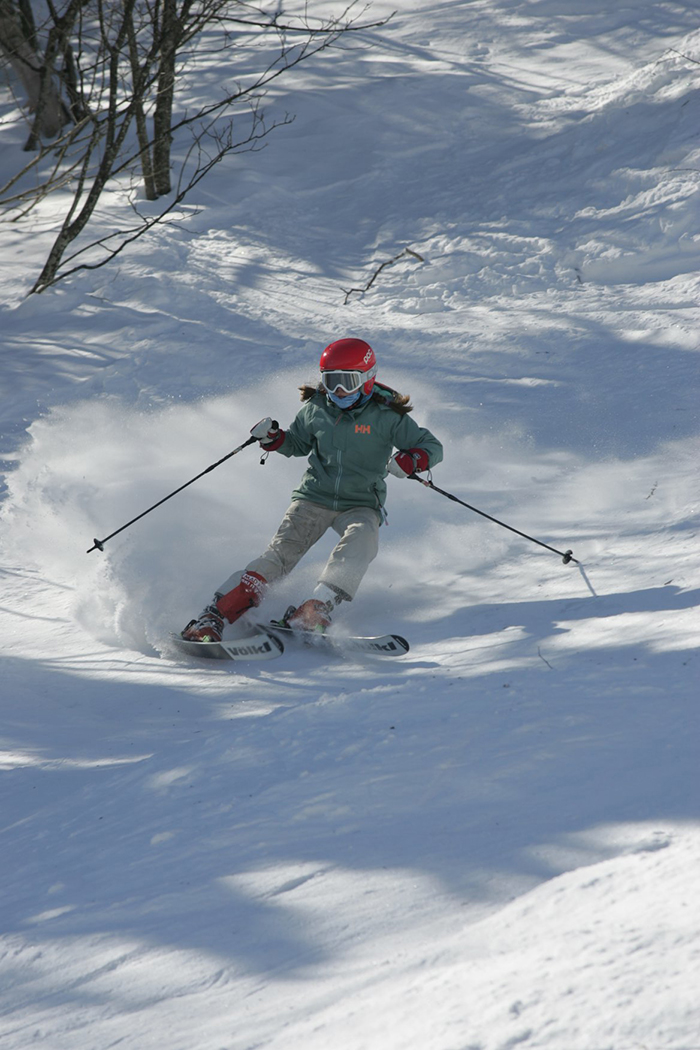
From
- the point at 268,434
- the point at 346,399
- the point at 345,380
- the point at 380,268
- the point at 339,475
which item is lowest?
the point at 339,475

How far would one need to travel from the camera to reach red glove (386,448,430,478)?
15.9 ft

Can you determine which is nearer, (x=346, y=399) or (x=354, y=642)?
(x=354, y=642)

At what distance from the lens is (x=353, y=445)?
16.8 feet

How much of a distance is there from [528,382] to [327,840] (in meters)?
5.33

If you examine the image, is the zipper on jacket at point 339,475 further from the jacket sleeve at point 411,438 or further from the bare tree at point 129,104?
the bare tree at point 129,104

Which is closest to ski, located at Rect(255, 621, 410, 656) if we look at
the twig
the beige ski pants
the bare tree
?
the beige ski pants

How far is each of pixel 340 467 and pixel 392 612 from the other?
905 millimetres

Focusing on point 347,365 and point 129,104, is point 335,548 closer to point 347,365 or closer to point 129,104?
point 347,365

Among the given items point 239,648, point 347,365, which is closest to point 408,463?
point 347,365

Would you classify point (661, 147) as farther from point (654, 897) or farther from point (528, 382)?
point (654, 897)

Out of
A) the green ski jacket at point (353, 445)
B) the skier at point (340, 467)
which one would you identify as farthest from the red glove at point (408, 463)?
the green ski jacket at point (353, 445)

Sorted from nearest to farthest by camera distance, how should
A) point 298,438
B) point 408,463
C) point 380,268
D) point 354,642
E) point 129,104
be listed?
point 354,642 → point 408,463 → point 298,438 → point 380,268 → point 129,104

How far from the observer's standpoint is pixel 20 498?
6430mm

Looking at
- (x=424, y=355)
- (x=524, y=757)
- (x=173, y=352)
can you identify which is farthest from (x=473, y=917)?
(x=173, y=352)
